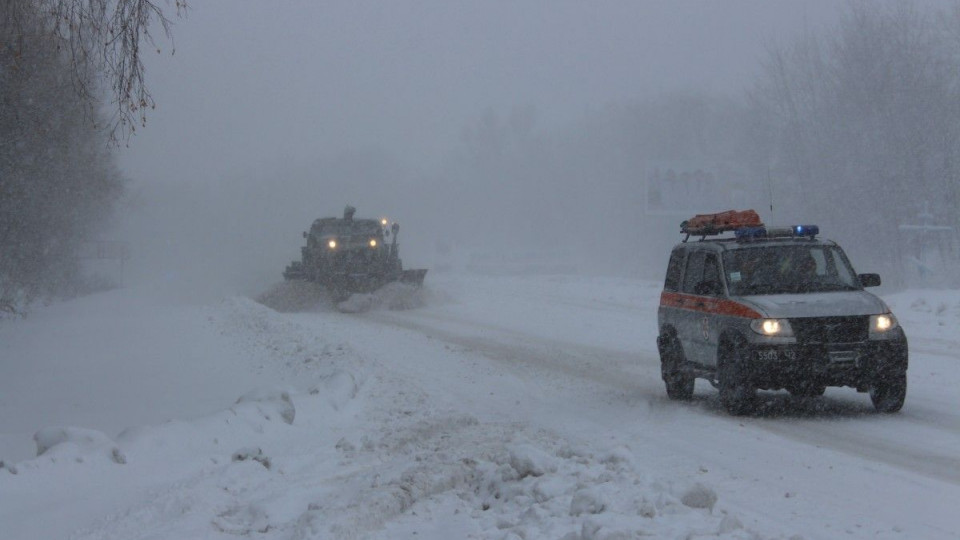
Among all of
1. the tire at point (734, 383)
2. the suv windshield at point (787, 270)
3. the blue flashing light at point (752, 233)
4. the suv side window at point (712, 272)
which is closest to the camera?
the tire at point (734, 383)

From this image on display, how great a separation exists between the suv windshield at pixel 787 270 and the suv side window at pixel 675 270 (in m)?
1.24

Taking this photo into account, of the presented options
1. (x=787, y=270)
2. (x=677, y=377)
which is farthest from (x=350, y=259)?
(x=787, y=270)

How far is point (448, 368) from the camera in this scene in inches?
579

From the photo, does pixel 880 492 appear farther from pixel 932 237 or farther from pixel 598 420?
pixel 932 237

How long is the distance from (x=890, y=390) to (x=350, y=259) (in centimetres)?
2169

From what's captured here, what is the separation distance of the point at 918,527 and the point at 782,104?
47471 millimetres

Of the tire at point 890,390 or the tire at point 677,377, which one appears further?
the tire at point 677,377

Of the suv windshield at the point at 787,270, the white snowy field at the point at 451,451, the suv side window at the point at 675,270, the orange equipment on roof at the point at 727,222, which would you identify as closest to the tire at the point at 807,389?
the white snowy field at the point at 451,451

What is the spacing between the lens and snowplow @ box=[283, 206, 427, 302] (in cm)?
2894

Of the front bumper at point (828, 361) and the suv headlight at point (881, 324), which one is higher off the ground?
the suv headlight at point (881, 324)

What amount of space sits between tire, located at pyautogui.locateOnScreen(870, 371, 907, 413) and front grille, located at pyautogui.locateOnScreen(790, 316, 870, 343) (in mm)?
502

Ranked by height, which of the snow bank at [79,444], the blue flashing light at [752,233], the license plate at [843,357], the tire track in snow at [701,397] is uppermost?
the blue flashing light at [752,233]

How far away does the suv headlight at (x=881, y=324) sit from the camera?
30.7 ft

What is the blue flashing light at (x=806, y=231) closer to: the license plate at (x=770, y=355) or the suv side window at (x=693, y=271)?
the suv side window at (x=693, y=271)
